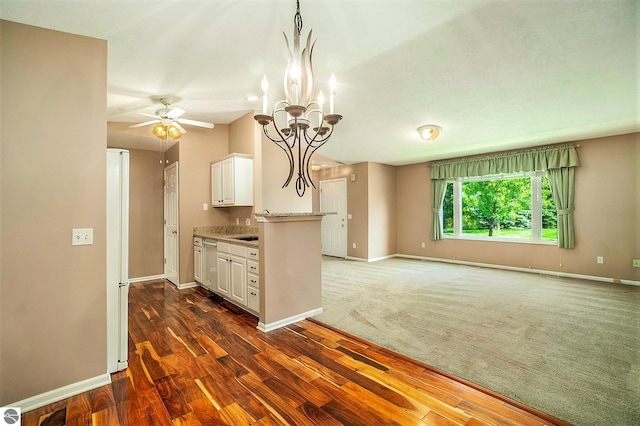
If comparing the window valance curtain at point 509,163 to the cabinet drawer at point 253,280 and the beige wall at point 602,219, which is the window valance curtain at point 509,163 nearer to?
the beige wall at point 602,219

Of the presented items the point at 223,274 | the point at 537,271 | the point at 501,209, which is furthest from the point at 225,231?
the point at 537,271

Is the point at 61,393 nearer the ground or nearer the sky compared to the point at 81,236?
nearer the ground

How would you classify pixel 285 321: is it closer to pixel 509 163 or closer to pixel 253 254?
pixel 253 254

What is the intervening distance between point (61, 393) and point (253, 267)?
5.68 feet

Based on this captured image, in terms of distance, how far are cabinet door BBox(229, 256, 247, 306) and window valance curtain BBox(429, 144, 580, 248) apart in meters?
5.24

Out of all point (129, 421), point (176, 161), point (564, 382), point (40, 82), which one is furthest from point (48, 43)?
point (564, 382)

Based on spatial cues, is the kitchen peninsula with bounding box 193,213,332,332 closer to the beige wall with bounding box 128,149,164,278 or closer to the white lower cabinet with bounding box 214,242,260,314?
the white lower cabinet with bounding box 214,242,260,314

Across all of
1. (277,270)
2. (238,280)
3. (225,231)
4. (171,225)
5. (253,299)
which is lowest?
(253,299)

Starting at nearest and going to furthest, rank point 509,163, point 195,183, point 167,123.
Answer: point 167,123 < point 195,183 < point 509,163

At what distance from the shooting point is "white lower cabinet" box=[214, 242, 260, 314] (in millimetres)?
3230

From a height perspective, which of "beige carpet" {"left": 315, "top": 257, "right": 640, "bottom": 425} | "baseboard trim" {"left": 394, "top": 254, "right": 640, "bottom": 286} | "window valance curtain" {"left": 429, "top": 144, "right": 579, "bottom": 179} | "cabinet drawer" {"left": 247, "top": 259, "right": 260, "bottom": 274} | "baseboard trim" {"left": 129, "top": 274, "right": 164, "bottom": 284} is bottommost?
"beige carpet" {"left": 315, "top": 257, "right": 640, "bottom": 425}

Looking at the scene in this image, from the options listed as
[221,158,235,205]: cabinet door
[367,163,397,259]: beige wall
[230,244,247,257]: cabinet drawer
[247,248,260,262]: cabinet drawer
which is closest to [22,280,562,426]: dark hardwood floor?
[247,248,260,262]: cabinet drawer

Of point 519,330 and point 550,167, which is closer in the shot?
point 519,330

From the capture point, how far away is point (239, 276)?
3.51 meters
